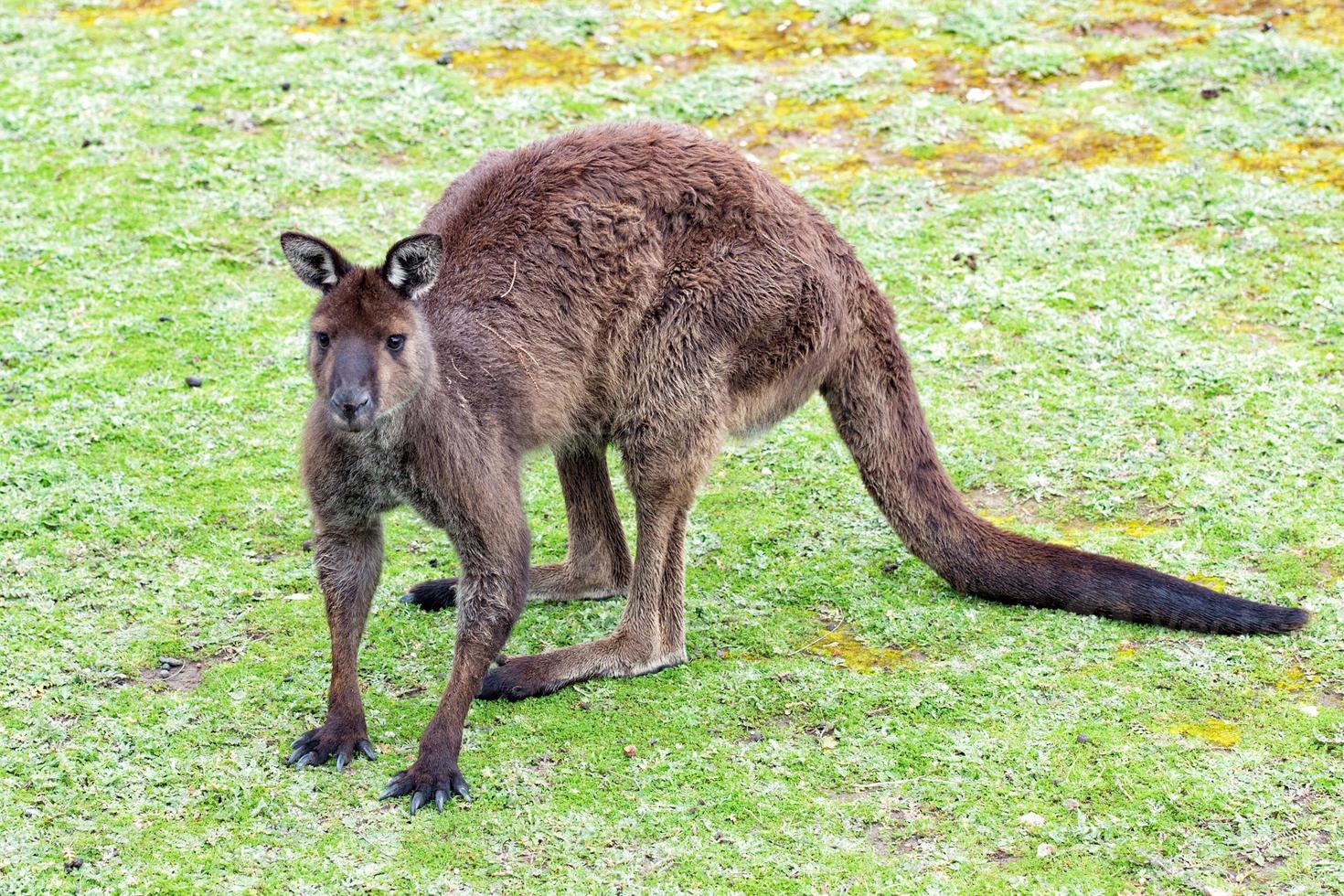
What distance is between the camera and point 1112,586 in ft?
17.4

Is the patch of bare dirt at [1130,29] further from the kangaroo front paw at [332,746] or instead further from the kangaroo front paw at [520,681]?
the kangaroo front paw at [332,746]

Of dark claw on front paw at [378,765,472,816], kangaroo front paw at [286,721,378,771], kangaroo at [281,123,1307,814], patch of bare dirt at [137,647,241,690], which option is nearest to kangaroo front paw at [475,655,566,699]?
kangaroo at [281,123,1307,814]

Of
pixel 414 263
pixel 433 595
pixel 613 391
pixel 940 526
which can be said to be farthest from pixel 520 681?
pixel 940 526

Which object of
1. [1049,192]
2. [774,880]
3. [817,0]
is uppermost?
[817,0]

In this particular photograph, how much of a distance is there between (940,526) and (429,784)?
7.02 ft

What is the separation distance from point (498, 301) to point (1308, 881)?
3122 millimetres

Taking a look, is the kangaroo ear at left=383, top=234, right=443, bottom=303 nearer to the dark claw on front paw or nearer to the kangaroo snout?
the kangaroo snout

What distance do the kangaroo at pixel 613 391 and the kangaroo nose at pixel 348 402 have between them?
240mm

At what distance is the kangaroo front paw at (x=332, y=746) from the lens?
475 centimetres

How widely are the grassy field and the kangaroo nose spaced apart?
1.16 m

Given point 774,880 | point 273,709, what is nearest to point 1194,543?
point 774,880

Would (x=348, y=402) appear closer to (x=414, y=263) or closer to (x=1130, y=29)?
(x=414, y=263)

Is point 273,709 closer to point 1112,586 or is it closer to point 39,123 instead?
point 1112,586

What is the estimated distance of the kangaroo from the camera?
485 centimetres
